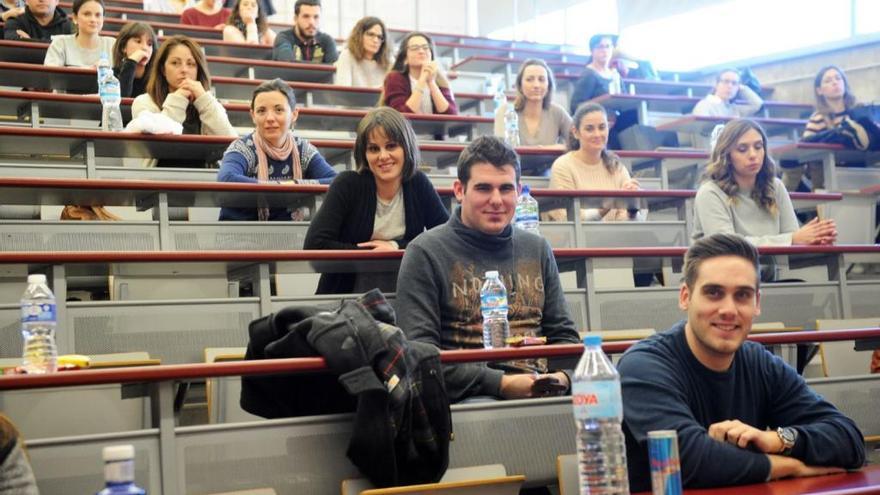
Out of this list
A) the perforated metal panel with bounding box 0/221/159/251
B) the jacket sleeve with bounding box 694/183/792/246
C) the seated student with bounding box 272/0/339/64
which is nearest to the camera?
the perforated metal panel with bounding box 0/221/159/251

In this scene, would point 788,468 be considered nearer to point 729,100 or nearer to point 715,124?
point 715,124

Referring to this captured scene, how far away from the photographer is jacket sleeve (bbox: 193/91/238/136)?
4.83 meters

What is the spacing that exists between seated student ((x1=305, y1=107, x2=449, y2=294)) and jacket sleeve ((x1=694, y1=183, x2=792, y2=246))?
102 cm

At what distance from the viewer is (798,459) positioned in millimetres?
2148

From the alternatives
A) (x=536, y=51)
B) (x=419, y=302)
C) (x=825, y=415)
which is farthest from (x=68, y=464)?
(x=536, y=51)

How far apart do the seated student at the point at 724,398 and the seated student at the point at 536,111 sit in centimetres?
325

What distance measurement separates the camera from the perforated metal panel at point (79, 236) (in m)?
3.64

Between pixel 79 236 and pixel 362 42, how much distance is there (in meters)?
2.90

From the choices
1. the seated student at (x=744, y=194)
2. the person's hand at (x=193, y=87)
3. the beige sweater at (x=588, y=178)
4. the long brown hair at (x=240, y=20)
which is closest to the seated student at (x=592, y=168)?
the beige sweater at (x=588, y=178)

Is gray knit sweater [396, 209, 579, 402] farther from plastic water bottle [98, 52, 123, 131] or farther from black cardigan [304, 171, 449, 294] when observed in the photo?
plastic water bottle [98, 52, 123, 131]

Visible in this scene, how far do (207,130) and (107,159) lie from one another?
1.47 ft

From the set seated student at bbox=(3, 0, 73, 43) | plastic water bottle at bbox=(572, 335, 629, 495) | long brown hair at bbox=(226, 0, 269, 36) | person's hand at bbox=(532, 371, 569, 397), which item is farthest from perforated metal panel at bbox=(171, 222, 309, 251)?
long brown hair at bbox=(226, 0, 269, 36)

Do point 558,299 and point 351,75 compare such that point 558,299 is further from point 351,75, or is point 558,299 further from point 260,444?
point 351,75

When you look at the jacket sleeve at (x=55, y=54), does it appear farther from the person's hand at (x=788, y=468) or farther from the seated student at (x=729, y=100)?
the person's hand at (x=788, y=468)
